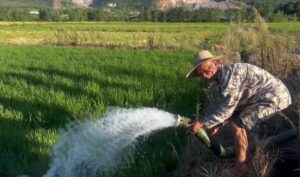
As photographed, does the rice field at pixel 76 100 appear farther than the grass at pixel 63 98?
No

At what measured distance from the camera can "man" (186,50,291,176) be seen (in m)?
3.85

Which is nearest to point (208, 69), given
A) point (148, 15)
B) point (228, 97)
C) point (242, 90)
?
point (228, 97)

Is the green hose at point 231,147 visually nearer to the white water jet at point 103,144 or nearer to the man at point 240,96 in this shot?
the man at point 240,96

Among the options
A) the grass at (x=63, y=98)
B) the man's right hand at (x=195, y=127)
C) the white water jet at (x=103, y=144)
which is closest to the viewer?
the man's right hand at (x=195, y=127)

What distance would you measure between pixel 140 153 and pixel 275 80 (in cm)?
147

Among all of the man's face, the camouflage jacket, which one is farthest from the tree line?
the man's face

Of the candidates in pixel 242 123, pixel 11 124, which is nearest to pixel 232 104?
pixel 242 123

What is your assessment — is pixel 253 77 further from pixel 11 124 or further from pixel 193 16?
pixel 193 16

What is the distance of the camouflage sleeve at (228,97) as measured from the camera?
3928 millimetres

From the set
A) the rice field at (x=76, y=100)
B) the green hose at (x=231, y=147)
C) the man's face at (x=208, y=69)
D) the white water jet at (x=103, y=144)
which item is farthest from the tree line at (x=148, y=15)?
the man's face at (x=208, y=69)

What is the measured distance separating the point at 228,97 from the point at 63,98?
390 cm

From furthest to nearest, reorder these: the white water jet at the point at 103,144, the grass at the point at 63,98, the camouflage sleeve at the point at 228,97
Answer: the grass at the point at 63,98, the white water jet at the point at 103,144, the camouflage sleeve at the point at 228,97

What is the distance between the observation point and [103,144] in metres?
4.80

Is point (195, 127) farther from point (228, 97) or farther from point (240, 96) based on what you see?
point (240, 96)
